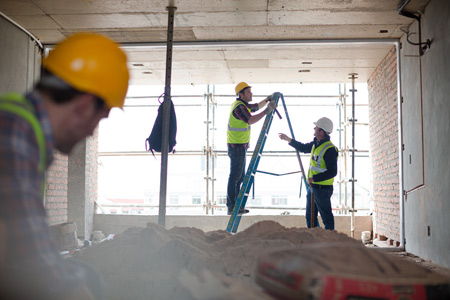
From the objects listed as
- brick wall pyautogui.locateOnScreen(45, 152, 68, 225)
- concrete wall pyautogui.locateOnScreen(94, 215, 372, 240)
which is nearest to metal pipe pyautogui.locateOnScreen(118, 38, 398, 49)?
brick wall pyautogui.locateOnScreen(45, 152, 68, 225)

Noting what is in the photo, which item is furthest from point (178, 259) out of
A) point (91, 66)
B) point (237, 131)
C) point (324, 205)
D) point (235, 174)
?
point (237, 131)

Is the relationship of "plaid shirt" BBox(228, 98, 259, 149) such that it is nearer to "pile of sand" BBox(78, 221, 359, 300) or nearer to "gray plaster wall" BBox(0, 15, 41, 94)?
"pile of sand" BBox(78, 221, 359, 300)

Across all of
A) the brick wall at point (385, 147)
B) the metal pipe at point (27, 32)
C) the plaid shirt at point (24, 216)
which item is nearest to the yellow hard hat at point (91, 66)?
the plaid shirt at point (24, 216)

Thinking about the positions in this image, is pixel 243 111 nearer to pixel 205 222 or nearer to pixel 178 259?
pixel 178 259

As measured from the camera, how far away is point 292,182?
17.6 m

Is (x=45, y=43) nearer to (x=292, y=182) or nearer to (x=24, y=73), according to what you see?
(x=24, y=73)

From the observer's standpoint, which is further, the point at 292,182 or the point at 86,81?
the point at 292,182

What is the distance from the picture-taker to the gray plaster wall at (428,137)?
5.11 m

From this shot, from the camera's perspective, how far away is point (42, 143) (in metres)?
1.46

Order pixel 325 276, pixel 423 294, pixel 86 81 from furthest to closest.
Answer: pixel 423 294, pixel 325 276, pixel 86 81

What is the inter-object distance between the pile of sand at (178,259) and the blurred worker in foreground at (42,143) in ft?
2.70

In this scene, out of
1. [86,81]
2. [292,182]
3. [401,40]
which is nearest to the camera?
[86,81]

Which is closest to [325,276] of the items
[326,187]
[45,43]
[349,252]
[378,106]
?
[349,252]

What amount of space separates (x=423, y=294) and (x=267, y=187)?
620 inches
